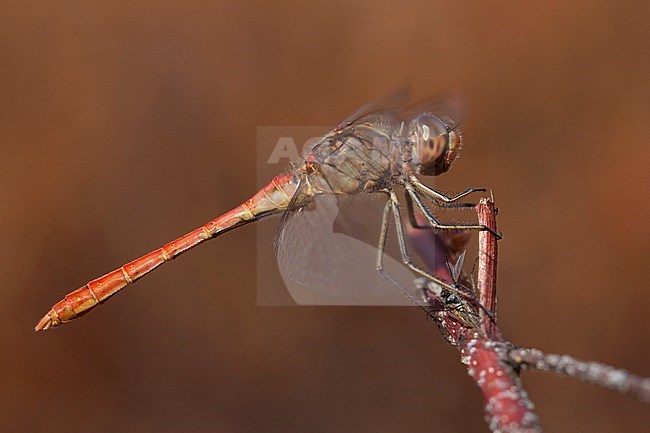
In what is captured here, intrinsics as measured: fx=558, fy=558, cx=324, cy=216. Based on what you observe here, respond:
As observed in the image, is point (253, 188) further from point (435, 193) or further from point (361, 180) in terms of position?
point (435, 193)

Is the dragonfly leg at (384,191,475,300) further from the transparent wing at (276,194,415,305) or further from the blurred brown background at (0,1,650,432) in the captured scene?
the blurred brown background at (0,1,650,432)

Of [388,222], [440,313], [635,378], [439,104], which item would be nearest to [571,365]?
[635,378]

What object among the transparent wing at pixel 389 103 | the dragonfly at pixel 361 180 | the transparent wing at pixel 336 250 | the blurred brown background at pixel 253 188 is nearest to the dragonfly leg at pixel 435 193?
the dragonfly at pixel 361 180

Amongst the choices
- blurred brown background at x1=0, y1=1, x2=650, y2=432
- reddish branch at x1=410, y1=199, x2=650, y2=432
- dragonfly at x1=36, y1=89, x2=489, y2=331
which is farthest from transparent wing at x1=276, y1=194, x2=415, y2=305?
blurred brown background at x1=0, y1=1, x2=650, y2=432

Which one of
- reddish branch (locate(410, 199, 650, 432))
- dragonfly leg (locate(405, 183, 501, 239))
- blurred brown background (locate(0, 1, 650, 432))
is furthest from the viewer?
blurred brown background (locate(0, 1, 650, 432))

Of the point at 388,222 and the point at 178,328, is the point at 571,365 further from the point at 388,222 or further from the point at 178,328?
the point at 178,328

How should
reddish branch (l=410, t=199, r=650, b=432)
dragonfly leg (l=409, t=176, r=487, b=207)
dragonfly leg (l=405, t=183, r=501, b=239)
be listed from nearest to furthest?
reddish branch (l=410, t=199, r=650, b=432) < dragonfly leg (l=405, t=183, r=501, b=239) < dragonfly leg (l=409, t=176, r=487, b=207)

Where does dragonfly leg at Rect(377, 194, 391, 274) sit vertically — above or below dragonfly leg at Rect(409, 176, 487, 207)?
below
